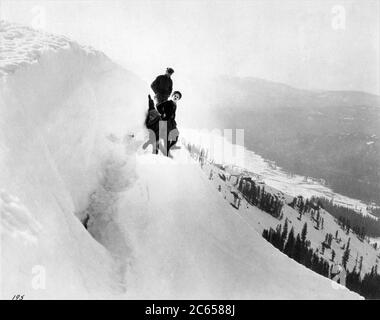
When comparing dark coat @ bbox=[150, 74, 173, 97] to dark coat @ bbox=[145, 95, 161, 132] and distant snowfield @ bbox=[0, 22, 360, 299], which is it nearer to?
distant snowfield @ bbox=[0, 22, 360, 299]

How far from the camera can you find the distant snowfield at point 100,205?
28.9ft

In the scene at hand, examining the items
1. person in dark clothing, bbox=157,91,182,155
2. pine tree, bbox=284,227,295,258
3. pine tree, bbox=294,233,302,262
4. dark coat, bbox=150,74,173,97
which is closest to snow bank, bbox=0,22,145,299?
person in dark clothing, bbox=157,91,182,155

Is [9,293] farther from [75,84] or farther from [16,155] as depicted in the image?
[75,84]

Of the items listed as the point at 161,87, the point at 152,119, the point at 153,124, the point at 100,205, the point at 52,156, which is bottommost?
the point at 100,205

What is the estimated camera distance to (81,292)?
30.3ft

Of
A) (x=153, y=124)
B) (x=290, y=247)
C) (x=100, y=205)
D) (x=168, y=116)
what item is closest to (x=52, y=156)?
(x=100, y=205)

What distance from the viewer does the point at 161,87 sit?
1980 centimetres

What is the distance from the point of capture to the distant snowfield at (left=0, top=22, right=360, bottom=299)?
28.9 ft

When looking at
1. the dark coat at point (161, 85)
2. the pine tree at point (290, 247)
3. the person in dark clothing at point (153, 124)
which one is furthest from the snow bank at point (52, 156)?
the pine tree at point (290, 247)

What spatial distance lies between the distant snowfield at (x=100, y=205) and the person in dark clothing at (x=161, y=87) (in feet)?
4.36

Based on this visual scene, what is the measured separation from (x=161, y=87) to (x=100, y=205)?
830 cm

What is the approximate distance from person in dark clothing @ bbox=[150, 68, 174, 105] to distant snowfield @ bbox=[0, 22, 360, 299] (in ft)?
4.36

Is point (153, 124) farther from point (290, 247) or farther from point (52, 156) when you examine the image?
point (290, 247)

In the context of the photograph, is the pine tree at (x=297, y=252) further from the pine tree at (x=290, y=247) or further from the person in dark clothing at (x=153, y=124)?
the person in dark clothing at (x=153, y=124)
